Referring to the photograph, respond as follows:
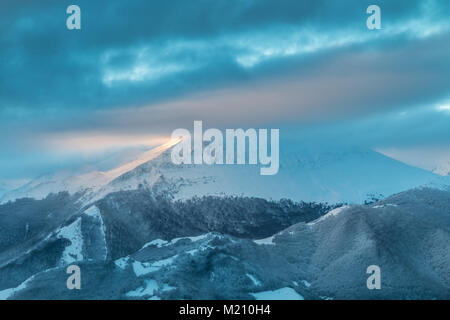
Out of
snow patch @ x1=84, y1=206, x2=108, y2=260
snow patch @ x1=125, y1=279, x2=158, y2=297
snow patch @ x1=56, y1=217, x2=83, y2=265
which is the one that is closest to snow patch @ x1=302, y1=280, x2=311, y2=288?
snow patch @ x1=125, y1=279, x2=158, y2=297

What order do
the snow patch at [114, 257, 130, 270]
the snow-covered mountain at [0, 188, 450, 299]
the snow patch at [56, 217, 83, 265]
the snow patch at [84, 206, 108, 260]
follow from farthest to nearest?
the snow patch at [84, 206, 108, 260], the snow patch at [56, 217, 83, 265], the snow patch at [114, 257, 130, 270], the snow-covered mountain at [0, 188, 450, 299]

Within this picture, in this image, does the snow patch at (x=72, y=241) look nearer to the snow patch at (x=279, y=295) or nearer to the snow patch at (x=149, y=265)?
the snow patch at (x=149, y=265)

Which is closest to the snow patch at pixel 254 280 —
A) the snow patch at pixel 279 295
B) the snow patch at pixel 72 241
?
the snow patch at pixel 279 295

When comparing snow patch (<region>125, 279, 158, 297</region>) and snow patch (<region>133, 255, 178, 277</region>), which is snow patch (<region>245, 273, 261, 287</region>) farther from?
snow patch (<region>125, 279, 158, 297</region>)

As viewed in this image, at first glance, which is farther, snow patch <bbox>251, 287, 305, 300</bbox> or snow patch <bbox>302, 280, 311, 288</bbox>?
snow patch <bbox>302, 280, 311, 288</bbox>

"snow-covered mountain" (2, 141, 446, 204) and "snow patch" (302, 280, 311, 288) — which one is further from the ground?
"snow-covered mountain" (2, 141, 446, 204)

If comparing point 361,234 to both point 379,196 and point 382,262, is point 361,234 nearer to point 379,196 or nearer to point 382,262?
point 382,262

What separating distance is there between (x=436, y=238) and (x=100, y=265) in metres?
68.0

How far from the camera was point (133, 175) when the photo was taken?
188 metres

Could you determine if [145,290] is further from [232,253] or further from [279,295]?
[279,295]

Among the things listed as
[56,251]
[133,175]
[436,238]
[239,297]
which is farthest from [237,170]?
[239,297]

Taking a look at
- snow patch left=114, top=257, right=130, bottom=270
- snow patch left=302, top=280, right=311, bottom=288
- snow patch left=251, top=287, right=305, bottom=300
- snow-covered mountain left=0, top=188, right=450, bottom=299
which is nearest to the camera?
snow patch left=251, top=287, right=305, bottom=300

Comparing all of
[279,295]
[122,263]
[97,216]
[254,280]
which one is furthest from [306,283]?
[97,216]

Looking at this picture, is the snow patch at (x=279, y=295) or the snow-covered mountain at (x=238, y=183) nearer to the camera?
the snow patch at (x=279, y=295)
